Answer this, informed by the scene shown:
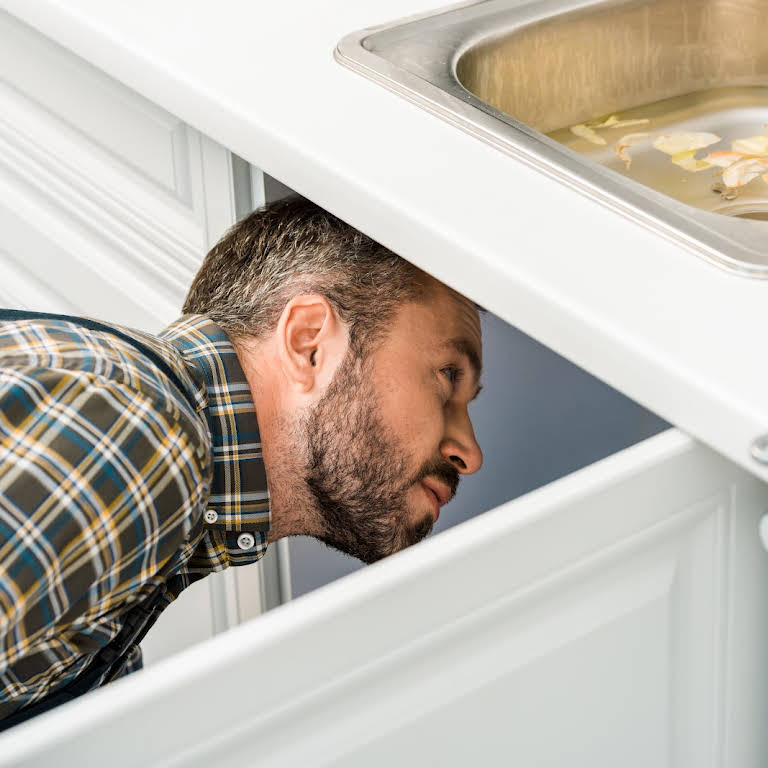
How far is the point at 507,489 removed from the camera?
121cm

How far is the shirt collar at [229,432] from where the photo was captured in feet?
2.70

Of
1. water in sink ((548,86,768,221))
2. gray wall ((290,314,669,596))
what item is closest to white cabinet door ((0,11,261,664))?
gray wall ((290,314,669,596))

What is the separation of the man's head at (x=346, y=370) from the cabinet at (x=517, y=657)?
0.95ft

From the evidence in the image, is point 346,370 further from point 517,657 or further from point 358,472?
point 517,657

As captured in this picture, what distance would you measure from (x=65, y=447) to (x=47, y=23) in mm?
592

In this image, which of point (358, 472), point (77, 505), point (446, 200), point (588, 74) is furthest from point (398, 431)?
point (588, 74)

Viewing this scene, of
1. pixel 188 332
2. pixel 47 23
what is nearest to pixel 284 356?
pixel 188 332


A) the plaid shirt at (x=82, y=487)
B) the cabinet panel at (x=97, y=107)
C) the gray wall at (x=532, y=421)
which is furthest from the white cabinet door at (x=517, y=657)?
the cabinet panel at (x=97, y=107)

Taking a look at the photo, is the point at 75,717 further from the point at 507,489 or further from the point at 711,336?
the point at 507,489

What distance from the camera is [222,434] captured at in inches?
32.4

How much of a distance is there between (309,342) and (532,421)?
364 millimetres

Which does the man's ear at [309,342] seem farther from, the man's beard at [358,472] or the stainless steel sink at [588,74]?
the stainless steel sink at [588,74]

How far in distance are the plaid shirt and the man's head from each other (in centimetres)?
8

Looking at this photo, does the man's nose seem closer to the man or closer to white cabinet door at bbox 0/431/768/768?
the man
